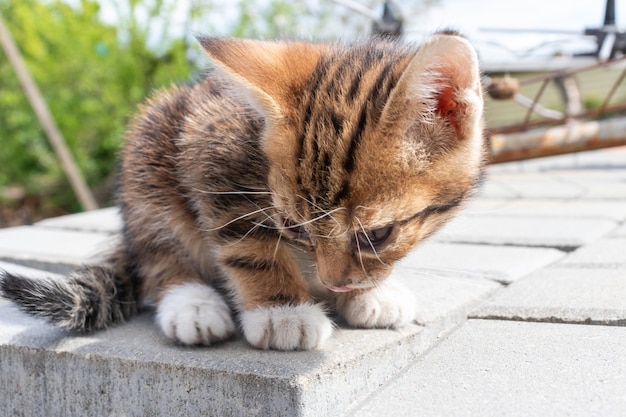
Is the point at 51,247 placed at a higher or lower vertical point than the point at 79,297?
lower

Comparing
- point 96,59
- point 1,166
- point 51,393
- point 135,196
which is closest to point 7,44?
point 96,59

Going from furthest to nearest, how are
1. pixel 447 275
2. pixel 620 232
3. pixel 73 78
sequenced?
pixel 73 78, pixel 620 232, pixel 447 275

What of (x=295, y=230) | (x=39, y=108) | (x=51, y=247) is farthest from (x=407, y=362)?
(x=39, y=108)

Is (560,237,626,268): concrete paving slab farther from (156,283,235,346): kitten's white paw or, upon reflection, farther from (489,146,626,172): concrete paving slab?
(489,146,626,172): concrete paving slab

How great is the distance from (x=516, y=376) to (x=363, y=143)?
48cm

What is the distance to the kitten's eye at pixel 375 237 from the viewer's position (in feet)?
3.74

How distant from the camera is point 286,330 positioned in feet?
3.92

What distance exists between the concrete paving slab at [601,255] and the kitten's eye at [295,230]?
93 cm

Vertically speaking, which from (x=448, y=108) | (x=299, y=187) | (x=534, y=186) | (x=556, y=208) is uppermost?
(x=448, y=108)

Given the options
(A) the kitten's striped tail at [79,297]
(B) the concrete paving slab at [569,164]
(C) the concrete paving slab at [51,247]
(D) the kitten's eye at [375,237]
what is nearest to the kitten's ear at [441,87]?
(D) the kitten's eye at [375,237]

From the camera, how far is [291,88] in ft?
3.98

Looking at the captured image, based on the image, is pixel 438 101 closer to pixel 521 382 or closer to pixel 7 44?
pixel 521 382

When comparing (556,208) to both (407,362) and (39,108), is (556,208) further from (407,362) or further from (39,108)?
(39,108)

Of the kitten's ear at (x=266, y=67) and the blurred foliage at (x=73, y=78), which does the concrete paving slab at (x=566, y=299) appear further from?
the blurred foliage at (x=73, y=78)
